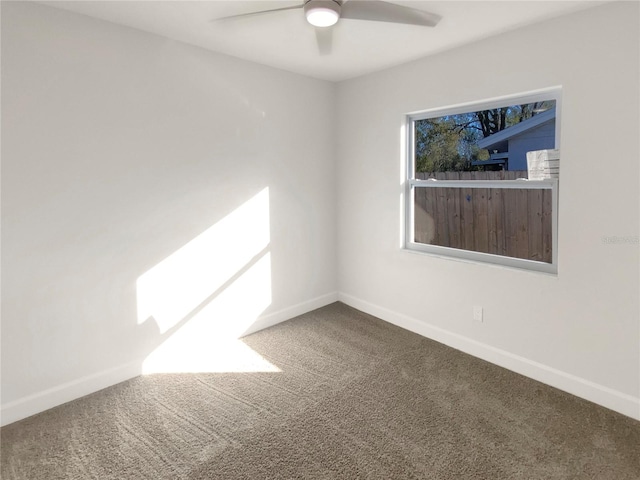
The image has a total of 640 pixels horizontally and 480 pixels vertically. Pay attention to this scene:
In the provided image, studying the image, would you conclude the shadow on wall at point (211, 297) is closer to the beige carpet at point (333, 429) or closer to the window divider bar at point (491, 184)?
the beige carpet at point (333, 429)

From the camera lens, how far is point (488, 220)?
121 inches

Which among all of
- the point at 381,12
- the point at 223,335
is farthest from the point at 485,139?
the point at 223,335

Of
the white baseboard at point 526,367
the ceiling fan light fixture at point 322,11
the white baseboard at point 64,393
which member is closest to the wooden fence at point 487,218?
the white baseboard at point 526,367

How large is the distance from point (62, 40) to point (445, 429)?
3.17 metres

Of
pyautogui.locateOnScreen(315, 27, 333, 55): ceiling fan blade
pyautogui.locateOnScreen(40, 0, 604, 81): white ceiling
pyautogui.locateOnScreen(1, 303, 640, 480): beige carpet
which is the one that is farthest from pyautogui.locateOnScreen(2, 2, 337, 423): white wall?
pyautogui.locateOnScreen(315, 27, 333, 55): ceiling fan blade

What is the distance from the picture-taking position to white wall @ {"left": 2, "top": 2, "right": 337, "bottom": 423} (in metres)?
2.27

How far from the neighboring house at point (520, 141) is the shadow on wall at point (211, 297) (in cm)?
190

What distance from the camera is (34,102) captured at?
226 cm

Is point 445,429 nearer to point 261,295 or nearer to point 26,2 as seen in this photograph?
point 261,295

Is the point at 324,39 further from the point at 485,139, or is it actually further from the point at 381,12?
the point at 485,139

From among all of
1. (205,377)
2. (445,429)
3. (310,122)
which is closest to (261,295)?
(205,377)

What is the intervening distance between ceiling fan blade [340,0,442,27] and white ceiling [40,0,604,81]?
0.06 metres

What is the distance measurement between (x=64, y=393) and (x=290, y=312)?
1.94 m

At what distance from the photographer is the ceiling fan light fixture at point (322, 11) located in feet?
6.50
